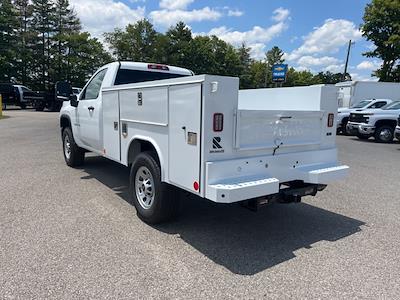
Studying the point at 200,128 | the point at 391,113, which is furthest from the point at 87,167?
the point at 391,113

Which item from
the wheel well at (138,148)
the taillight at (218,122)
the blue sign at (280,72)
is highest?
the blue sign at (280,72)

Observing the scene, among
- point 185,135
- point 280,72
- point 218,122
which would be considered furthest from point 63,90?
point 280,72

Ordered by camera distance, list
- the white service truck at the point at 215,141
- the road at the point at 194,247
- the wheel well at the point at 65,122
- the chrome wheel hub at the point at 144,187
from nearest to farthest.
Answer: the road at the point at 194,247, the white service truck at the point at 215,141, the chrome wheel hub at the point at 144,187, the wheel well at the point at 65,122

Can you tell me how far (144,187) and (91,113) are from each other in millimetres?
2370

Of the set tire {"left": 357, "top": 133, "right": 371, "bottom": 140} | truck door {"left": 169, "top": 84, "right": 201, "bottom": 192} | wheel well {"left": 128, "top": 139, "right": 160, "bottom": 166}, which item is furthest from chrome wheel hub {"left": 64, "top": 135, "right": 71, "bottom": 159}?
tire {"left": 357, "top": 133, "right": 371, "bottom": 140}

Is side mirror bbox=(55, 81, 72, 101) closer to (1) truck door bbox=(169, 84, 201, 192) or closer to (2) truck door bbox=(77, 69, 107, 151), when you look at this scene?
(2) truck door bbox=(77, 69, 107, 151)

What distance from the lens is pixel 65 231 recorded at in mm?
4406

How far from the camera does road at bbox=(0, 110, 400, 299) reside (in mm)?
3195

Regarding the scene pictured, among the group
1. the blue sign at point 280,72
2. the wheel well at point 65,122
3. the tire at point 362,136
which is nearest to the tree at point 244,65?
the blue sign at point 280,72

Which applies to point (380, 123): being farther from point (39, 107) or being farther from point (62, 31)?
point (62, 31)

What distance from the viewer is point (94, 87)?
6566 mm

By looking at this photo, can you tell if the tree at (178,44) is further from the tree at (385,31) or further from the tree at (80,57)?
the tree at (385,31)

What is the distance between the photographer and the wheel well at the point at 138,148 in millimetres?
4689

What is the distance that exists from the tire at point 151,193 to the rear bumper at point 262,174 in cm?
92
